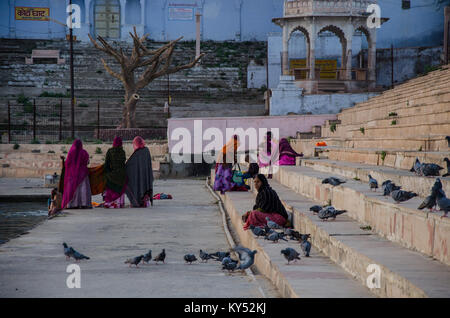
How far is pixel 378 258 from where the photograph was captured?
15.5 ft

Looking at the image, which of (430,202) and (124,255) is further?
(124,255)

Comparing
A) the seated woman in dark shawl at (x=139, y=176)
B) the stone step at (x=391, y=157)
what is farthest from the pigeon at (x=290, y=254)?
the seated woman in dark shawl at (x=139, y=176)

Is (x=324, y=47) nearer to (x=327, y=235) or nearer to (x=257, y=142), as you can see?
(x=257, y=142)

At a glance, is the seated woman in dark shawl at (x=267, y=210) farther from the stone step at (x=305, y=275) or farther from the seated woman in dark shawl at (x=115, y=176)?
the seated woman in dark shawl at (x=115, y=176)

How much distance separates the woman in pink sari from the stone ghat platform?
5379mm

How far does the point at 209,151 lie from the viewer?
2050cm

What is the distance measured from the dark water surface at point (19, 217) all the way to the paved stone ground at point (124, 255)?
0.53 meters

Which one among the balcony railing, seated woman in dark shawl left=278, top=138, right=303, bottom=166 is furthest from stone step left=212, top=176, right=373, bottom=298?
the balcony railing

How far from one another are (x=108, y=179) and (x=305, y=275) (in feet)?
24.7

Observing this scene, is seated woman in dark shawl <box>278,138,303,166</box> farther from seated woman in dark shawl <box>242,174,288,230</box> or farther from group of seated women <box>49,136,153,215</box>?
seated woman in dark shawl <box>242,174,288,230</box>

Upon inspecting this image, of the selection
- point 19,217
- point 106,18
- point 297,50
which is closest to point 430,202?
point 19,217

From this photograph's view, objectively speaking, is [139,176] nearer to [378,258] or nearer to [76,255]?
[76,255]

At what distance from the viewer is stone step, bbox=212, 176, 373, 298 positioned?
4517mm
